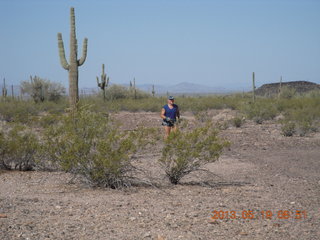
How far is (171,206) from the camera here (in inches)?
284

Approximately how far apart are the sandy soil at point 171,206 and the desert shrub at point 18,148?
388mm

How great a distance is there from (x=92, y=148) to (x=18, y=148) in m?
2.40

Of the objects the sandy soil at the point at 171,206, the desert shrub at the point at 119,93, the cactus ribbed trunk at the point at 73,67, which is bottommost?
the sandy soil at the point at 171,206

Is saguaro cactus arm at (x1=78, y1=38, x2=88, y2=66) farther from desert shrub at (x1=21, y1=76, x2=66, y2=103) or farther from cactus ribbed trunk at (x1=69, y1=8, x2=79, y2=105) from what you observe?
desert shrub at (x1=21, y1=76, x2=66, y2=103)

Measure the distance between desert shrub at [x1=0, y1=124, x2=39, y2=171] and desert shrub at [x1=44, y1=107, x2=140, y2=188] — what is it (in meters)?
1.23

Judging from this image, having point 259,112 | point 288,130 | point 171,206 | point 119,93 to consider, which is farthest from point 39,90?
point 171,206

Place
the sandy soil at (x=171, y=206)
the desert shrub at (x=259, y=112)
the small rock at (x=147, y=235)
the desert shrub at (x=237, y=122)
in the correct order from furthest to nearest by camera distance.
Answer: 1. the desert shrub at (x=259, y=112)
2. the desert shrub at (x=237, y=122)
3. the sandy soil at (x=171, y=206)
4. the small rock at (x=147, y=235)

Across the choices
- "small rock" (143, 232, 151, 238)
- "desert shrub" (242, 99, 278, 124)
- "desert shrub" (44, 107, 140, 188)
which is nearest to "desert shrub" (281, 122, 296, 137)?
"desert shrub" (242, 99, 278, 124)

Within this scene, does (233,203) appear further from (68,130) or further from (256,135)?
(256,135)

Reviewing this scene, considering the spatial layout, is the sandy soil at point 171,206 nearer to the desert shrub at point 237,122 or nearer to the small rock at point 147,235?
the small rock at point 147,235

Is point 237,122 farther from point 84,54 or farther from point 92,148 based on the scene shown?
point 92,148

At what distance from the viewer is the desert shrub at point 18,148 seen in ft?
33.8

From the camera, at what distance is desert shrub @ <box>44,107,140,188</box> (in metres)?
8.28

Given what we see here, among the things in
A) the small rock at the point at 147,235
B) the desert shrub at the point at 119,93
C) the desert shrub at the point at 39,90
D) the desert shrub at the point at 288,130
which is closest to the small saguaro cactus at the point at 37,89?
the desert shrub at the point at 39,90
